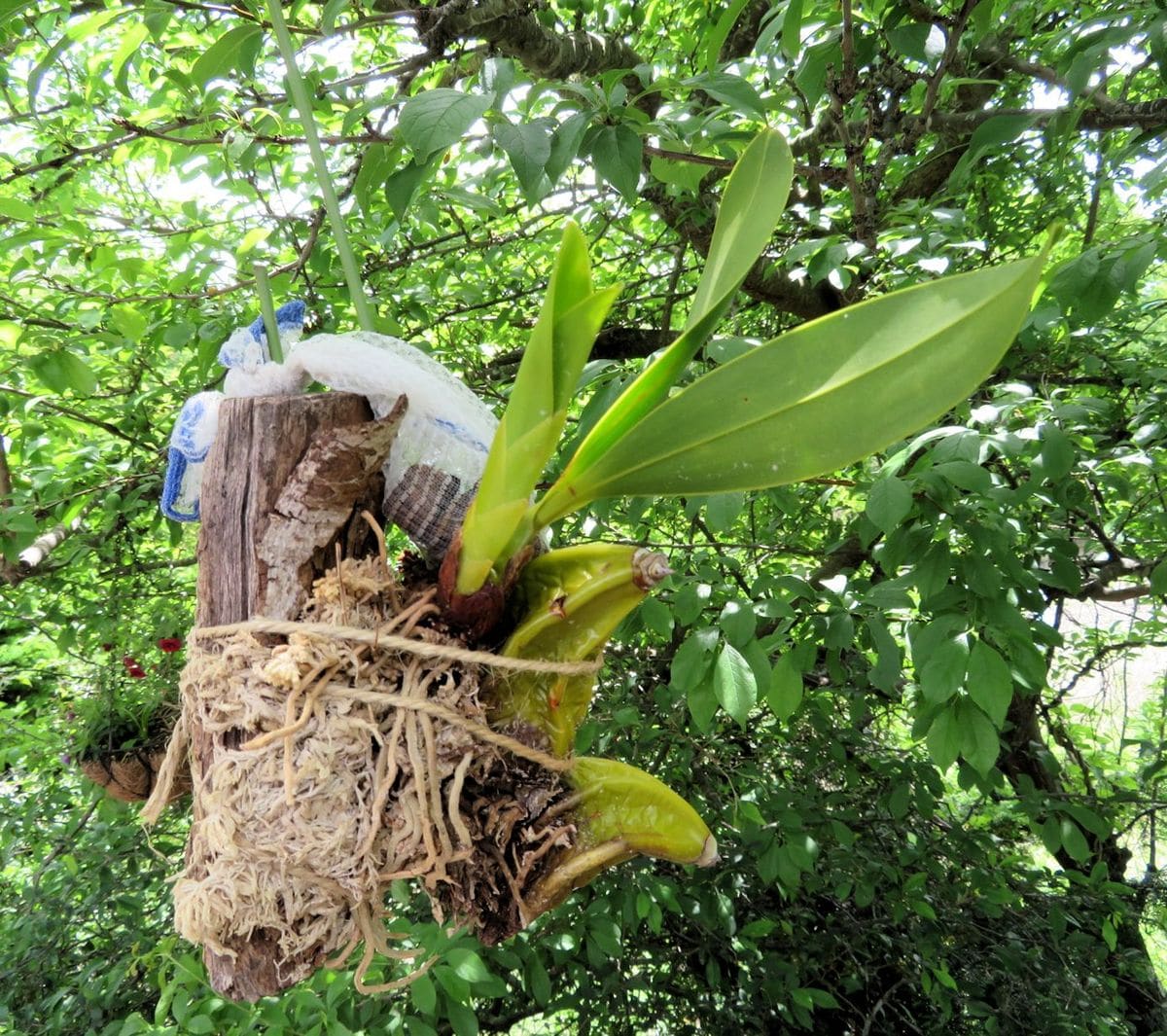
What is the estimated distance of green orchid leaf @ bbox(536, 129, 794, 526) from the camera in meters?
→ 0.43

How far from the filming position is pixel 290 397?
551 mm

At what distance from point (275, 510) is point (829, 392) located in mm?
376

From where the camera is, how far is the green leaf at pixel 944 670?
89 centimetres

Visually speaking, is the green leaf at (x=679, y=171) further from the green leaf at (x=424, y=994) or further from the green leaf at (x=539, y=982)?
the green leaf at (x=539, y=982)

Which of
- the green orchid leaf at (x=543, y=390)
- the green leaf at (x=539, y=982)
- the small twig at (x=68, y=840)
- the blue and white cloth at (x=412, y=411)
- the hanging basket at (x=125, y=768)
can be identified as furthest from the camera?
the small twig at (x=68, y=840)

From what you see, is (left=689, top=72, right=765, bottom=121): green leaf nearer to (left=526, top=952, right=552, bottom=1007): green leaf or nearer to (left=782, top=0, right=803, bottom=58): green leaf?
(left=782, top=0, right=803, bottom=58): green leaf

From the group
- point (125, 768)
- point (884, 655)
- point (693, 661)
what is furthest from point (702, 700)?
point (125, 768)

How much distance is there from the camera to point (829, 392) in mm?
374

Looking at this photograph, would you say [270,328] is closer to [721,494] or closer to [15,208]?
[721,494]

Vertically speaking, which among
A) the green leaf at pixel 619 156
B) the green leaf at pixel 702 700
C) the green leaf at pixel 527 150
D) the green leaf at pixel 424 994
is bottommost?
the green leaf at pixel 424 994

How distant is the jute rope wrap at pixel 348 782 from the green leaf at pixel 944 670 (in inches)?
20.9

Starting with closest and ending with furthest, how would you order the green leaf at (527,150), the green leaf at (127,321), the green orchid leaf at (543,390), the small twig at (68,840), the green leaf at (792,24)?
the green orchid leaf at (543,390)
the green leaf at (527,150)
the green leaf at (792,24)
the green leaf at (127,321)
the small twig at (68,840)

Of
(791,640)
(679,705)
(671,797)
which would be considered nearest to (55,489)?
(679,705)

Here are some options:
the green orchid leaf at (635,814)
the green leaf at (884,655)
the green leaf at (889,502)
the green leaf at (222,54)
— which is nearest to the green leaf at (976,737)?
the green leaf at (884,655)
